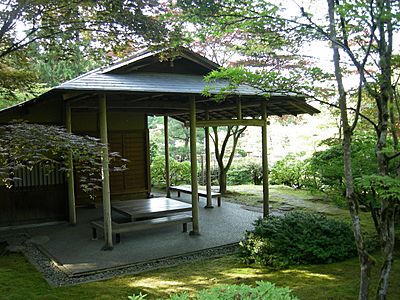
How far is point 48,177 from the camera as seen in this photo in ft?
31.0

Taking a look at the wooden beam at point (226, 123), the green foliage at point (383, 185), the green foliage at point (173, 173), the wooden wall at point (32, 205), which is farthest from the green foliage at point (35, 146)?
the green foliage at point (173, 173)

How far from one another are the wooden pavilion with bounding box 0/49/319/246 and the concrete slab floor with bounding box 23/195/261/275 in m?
0.37

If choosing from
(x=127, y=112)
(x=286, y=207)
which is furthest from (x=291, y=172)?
(x=127, y=112)

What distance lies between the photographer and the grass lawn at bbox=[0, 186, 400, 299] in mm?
4875

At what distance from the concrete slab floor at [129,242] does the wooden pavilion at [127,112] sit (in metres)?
0.37

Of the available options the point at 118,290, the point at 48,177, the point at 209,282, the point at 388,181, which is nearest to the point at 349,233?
the point at 209,282

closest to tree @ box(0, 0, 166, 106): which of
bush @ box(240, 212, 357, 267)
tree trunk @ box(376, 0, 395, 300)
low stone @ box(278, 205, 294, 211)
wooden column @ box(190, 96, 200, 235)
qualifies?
wooden column @ box(190, 96, 200, 235)

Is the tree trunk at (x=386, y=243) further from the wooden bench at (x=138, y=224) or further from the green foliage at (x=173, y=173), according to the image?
the green foliage at (x=173, y=173)

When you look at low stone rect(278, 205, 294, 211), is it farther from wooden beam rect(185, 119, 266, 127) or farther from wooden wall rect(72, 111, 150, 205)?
wooden wall rect(72, 111, 150, 205)

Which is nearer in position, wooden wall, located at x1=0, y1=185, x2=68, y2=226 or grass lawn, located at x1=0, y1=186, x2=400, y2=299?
grass lawn, located at x1=0, y1=186, x2=400, y2=299

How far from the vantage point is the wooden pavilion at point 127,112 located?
22.7 feet

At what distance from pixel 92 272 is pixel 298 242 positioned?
3191mm

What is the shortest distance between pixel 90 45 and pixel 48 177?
4411 millimetres

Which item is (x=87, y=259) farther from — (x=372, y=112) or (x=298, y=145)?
(x=298, y=145)
